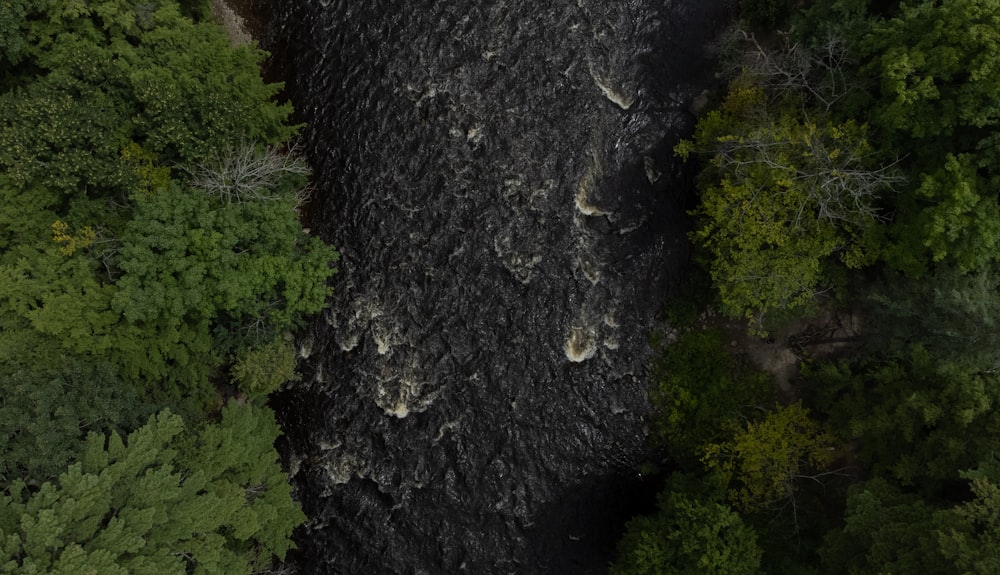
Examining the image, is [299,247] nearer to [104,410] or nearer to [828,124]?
[104,410]

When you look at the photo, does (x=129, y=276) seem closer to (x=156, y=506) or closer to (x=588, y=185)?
(x=156, y=506)

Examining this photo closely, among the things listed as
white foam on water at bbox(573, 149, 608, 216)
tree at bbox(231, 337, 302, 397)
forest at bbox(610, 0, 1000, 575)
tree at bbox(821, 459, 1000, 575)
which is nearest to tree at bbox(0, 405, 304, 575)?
tree at bbox(231, 337, 302, 397)

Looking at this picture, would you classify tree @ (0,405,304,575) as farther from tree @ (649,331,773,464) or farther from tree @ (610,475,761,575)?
tree @ (649,331,773,464)

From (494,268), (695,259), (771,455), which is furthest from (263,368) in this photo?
(771,455)

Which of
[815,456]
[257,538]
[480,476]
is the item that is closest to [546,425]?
[480,476]

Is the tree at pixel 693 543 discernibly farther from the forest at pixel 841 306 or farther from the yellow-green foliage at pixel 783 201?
the yellow-green foliage at pixel 783 201
